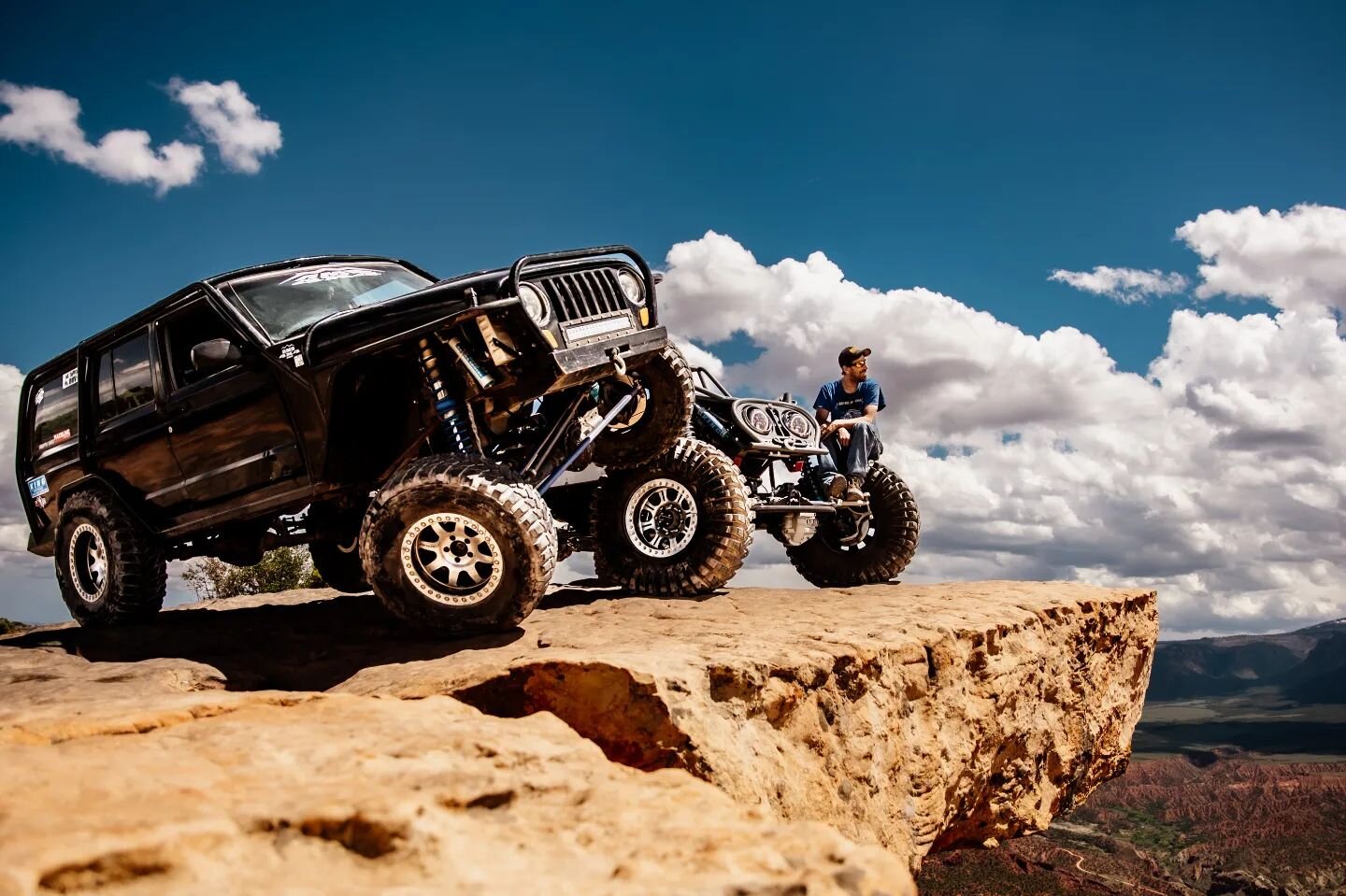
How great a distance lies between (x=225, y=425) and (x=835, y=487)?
16.0 feet

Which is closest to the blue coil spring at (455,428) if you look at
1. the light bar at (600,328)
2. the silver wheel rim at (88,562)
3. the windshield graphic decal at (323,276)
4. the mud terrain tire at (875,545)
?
the light bar at (600,328)

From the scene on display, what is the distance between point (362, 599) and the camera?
6.43m

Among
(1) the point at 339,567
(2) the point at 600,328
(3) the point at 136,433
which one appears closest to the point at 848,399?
(2) the point at 600,328

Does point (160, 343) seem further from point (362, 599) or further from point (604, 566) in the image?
point (604, 566)

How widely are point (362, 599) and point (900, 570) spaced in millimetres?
4863

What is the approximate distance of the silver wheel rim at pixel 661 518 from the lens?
6.16 m

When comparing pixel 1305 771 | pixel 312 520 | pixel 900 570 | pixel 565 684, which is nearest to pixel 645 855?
pixel 565 684

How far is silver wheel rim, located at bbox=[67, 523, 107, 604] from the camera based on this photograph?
604cm

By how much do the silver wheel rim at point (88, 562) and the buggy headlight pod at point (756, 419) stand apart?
4952 mm

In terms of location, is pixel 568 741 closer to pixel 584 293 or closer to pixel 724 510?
pixel 584 293

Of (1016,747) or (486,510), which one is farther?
(1016,747)

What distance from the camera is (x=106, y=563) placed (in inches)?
235

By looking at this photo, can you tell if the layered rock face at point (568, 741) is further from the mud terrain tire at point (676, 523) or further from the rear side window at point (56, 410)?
the rear side window at point (56, 410)

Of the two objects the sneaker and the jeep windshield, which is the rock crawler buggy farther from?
the jeep windshield
